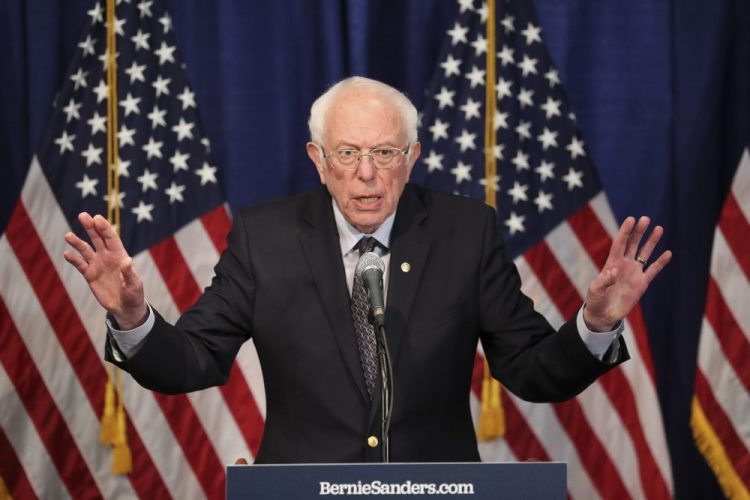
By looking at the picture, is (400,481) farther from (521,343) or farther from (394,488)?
(521,343)

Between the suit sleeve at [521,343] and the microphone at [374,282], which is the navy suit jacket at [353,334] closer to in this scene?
the suit sleeve at [521,343]

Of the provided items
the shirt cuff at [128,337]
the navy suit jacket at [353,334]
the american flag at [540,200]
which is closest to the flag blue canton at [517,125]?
the american flag at [540,200]

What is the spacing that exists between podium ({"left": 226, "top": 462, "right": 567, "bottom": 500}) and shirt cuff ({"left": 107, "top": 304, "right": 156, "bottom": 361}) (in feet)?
1.87

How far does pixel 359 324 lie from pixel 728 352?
2.23m

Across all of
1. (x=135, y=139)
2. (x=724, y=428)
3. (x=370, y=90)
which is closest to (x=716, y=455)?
(x=724, y=428)

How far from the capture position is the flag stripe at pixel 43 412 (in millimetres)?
4414

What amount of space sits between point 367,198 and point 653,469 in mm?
2266

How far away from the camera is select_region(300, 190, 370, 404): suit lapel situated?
8.61 ft

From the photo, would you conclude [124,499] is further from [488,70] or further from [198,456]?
[488,70]

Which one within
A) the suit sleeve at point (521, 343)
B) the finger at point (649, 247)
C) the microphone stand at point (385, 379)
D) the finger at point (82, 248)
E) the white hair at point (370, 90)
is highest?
the white hair at point (370, 90)

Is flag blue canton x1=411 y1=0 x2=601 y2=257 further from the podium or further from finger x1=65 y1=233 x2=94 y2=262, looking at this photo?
the podium

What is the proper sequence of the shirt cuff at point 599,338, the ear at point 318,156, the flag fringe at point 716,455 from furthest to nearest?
the flag fringe at point 716,455 → the ear at point 318,156 → the shirt cuff at point 599,338

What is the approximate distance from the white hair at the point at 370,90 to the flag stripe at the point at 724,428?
218cm

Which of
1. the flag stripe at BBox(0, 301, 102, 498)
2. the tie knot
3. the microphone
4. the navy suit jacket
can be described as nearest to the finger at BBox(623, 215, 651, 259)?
the navy suit jacket
